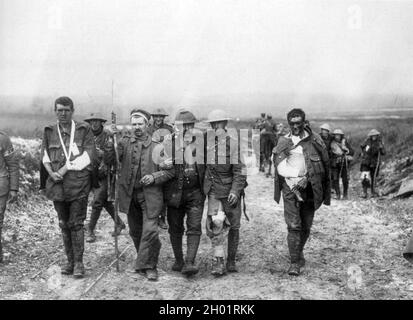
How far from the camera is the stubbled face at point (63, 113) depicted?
6195 mm

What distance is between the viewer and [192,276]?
6613 millimetres

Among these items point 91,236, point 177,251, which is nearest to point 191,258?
point 177,251

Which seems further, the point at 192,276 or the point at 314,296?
the point at 192,276

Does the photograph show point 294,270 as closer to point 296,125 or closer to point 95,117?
point 296,125

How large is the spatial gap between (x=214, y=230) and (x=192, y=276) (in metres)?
0.64

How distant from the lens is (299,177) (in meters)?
6.66

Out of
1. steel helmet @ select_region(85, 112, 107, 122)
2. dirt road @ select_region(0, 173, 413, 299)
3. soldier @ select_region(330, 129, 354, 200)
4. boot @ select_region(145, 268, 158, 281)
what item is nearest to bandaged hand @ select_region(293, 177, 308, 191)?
dirt road @ select_region(0, 173, 413, 299)

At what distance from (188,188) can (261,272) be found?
1466 mm

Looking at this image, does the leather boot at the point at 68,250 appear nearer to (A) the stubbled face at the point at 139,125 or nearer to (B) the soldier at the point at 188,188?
(B) the soldier at the point at 188,188

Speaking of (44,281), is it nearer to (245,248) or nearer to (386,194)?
(245,248)

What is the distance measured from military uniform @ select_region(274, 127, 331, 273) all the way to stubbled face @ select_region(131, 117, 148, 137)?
176cm

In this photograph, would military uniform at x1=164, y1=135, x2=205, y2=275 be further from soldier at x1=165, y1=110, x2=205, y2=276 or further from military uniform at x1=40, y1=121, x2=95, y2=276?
military uniform at x1=40, y1=121, x2=95, y2=276

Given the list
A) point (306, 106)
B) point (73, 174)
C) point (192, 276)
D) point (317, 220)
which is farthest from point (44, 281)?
point (306, 106)

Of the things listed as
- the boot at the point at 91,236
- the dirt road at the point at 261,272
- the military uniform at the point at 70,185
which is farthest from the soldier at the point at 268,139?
the military uniform at the point at 70,185
